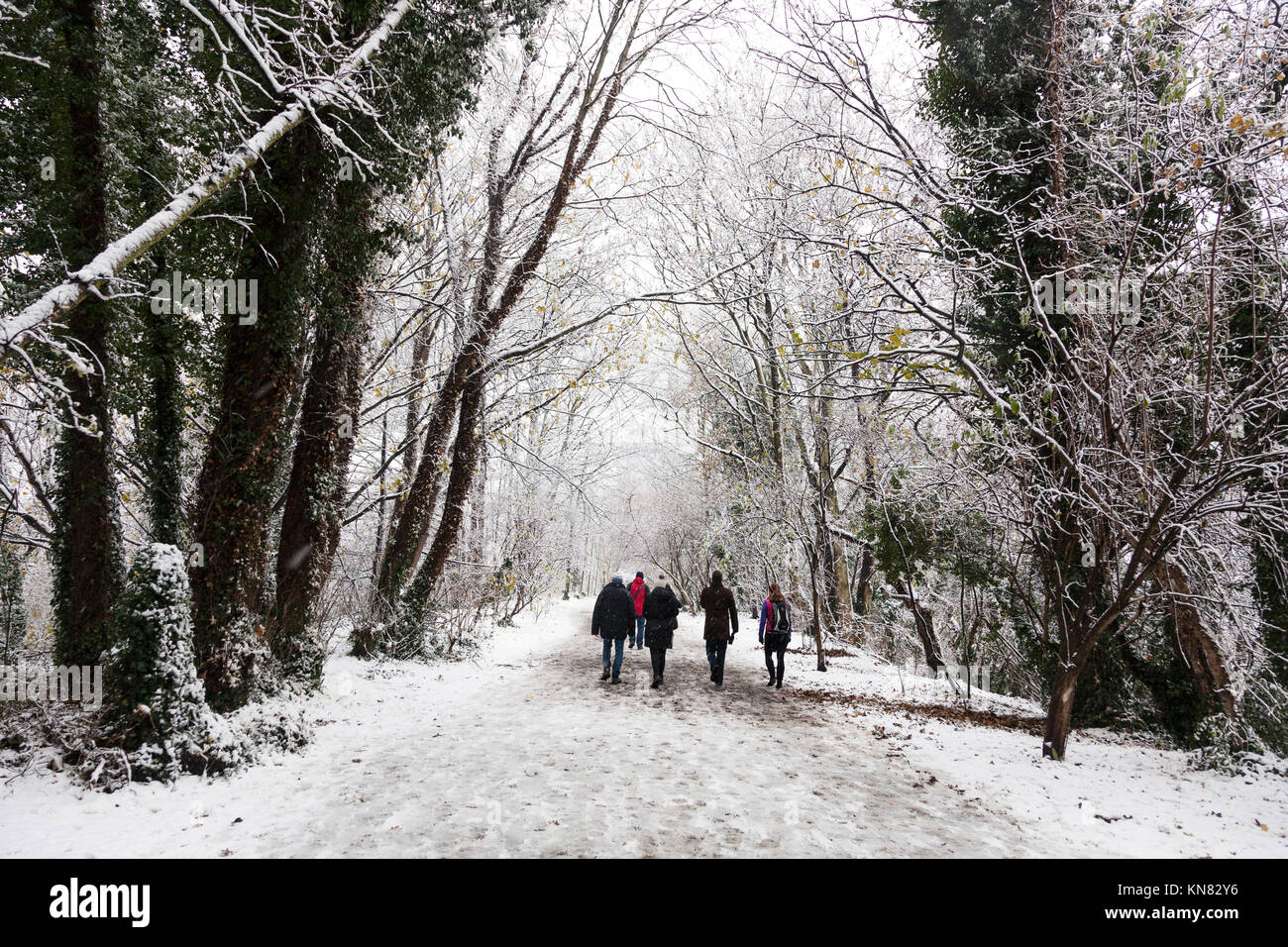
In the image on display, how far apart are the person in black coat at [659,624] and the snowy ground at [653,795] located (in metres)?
2.09

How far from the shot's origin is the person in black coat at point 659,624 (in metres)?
10.3

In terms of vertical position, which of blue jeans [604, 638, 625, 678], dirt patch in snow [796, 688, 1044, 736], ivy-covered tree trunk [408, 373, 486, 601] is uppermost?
ivy-covered tree trunk [408, 373, 486, 601]

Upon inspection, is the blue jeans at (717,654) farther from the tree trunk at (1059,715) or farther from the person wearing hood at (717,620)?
the tree trunk at (1059,715)

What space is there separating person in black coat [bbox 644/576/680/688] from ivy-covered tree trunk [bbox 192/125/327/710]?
5922mm

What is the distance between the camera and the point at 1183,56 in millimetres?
5348

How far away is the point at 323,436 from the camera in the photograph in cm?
800

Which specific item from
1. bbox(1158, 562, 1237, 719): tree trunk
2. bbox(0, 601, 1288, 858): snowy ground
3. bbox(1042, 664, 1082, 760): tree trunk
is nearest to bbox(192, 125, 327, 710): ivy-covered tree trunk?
bbox(0, 601, 1288, 858): snowy ground

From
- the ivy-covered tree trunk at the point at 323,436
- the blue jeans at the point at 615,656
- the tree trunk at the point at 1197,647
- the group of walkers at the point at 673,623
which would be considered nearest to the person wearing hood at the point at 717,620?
the group of walkers at the point at 673,623

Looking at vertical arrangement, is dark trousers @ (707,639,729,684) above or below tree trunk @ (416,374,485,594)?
below

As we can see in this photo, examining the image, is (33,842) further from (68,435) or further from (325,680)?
(68,435)

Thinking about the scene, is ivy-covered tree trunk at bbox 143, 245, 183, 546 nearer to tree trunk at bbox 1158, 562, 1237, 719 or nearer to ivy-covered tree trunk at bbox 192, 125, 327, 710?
ivy-covered tree trunk at bbox 192, 125, 327, 710

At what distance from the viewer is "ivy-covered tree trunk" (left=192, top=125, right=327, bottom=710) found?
5863mm

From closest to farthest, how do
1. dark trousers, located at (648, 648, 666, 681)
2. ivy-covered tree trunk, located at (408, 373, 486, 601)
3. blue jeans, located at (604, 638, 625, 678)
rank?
dark trousers, located at (648, 648, 666, 681) → blue jeans, located at (604, 638, 625, 678) → ivy-covered tree trunk, located at (408, 373, 486, 601)
